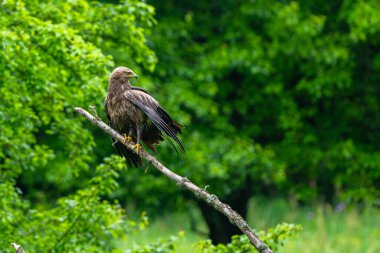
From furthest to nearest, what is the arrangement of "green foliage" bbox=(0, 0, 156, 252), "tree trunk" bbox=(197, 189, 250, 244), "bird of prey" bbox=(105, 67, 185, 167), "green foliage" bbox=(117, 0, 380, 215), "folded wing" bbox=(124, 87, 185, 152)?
"tree trunk" bbox=(197, 189, 250, 244)
"green foliage" bbox=(117, 0, 380, 215)
"green foliage" bbox=(0, 0, 156, 252)
"bird of prey" bbox=(105, 67, 185, 167)
"folded wing" bbox=(124, 87, 185, 152)

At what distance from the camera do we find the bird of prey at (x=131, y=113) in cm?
736

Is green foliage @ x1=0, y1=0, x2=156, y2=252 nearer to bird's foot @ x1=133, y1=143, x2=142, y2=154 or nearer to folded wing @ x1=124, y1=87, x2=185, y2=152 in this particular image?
folded wing @ x1=124, y1=87, x2=185, y2=152

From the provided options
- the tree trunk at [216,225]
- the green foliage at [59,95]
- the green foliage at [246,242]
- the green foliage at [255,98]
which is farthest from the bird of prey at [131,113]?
the tree trunk at [216,225]

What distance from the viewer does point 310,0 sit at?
17.2 meters

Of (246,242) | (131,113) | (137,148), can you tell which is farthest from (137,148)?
(246,242)

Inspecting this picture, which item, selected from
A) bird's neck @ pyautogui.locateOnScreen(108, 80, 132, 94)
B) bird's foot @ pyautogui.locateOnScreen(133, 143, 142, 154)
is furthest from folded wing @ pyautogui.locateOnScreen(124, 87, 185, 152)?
bird's foot @ pyautogui.locateOnScreen(133, 143, 142, 154)

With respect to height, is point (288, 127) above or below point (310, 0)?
below

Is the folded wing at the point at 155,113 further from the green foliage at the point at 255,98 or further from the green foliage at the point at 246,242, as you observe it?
the green foliage at the point at 255,98

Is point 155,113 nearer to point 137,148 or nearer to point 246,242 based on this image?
point 137,148

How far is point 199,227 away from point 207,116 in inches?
151

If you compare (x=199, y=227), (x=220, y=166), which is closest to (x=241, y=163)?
(x=220, y=166)

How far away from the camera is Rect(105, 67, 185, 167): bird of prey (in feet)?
24.1

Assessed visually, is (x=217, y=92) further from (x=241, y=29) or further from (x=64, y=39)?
(x=64, y=39)

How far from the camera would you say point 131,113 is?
749 cm
